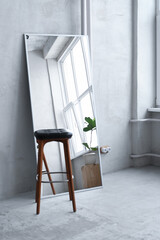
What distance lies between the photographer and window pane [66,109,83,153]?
390 cm

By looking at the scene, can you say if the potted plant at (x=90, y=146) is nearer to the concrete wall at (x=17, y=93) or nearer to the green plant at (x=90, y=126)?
the green plant at (x=90, y=126)

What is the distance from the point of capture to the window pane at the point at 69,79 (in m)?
3.92

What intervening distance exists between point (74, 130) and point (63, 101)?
0.35 metres

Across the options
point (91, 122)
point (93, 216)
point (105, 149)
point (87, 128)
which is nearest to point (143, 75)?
point (105, 149)

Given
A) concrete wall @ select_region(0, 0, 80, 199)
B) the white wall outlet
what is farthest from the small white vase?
concrete wall @ select_region(0, 0, 80, 199)

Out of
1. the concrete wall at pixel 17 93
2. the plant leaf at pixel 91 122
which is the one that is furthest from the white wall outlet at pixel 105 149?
the concrete wall at pixel 17 93

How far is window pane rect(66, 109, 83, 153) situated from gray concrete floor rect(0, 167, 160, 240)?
1.71 feet

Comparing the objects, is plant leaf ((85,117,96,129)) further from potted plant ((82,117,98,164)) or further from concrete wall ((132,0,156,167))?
concrete wall ((132,0,156,167))

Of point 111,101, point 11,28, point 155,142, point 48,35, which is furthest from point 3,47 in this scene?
point 155,142

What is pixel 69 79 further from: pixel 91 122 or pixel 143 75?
pixel 143 75

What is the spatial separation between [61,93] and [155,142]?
1.94 m

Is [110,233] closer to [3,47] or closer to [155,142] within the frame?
[3,47]

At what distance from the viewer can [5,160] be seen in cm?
380

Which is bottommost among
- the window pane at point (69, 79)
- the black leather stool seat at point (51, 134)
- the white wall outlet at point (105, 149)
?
the white wall outlet at point (105, 149)
